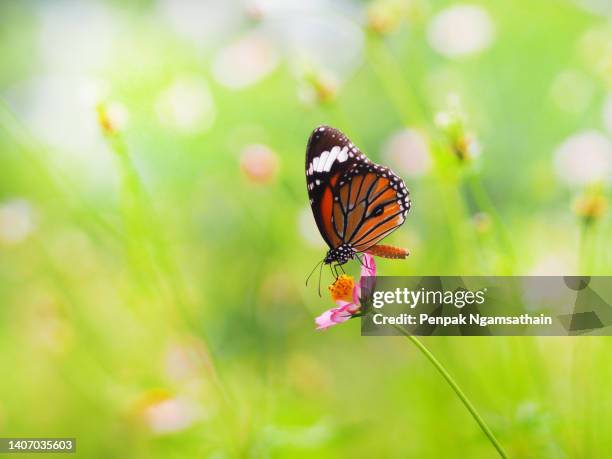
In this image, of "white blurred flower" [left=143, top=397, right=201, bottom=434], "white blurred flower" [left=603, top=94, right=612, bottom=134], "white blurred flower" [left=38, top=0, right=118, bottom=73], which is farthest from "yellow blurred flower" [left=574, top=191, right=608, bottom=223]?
"white blurred flower" [left=38, top=0, right=118, bottom=73]

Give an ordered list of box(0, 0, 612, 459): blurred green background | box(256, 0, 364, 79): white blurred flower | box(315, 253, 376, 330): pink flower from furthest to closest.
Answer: box(256, 0, 364, 79): white blurred flower → box(0, 0, 612, 459): blurred green background → box(315, 253, 376, 330): pink flower

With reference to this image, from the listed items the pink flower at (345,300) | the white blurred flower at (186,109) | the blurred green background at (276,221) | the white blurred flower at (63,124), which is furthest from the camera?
the white blurred flower at (63,124)

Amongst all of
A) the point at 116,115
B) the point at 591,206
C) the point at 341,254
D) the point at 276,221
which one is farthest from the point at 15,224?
the point at 591,206

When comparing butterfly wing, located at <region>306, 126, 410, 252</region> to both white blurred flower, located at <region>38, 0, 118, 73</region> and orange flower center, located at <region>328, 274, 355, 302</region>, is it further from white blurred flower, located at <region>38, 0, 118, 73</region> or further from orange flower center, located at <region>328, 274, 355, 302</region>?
white blurred flower, located at <region>38, 0, 118, 73</region>

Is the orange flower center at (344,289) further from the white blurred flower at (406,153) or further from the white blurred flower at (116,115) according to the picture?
the white blurred flower at (406,153)

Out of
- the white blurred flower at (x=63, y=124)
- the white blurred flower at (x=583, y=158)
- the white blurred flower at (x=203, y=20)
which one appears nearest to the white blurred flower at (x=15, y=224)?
the white blurred flower at (x=63, y=124)

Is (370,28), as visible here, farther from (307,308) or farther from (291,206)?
A: (307,308)

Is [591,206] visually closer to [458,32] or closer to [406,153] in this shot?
[406,153]

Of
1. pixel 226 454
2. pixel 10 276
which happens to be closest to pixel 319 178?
A: pixel 226 454
